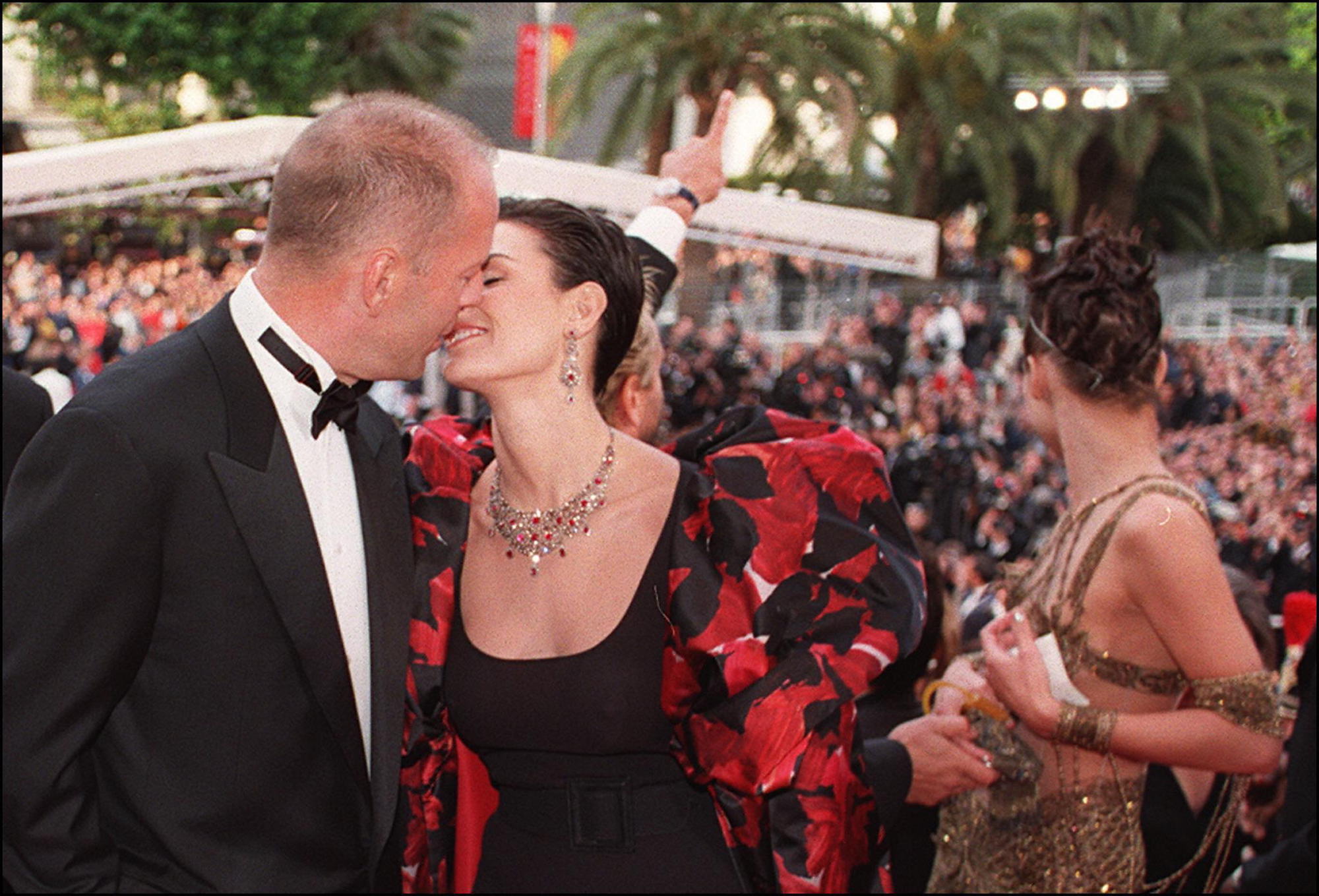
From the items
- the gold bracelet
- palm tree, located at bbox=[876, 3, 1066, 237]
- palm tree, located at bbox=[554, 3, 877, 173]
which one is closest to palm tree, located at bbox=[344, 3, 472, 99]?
palm tree, located at bbox=[554, 3, 877, 173]

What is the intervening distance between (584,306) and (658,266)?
33.0 inches

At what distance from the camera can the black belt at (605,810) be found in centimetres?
228

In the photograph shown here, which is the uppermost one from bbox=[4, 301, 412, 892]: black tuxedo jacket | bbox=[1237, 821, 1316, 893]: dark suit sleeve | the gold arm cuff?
bbox=[4, 301, 412, 892]: black tuxedo jacket

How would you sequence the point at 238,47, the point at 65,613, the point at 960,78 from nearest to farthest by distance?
the point at 65,613 < the point at 960,78 < the point at 238,47

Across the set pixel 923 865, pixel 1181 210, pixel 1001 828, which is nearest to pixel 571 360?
pixel 1001 828

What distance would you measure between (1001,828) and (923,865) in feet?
1.69

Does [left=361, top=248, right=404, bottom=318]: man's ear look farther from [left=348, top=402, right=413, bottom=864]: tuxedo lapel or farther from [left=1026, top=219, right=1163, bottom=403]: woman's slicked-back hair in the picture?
[left=1026, top=219, right=1163, bottom=403]: woman's slicked-back hair

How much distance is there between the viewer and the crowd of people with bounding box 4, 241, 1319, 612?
10422mm

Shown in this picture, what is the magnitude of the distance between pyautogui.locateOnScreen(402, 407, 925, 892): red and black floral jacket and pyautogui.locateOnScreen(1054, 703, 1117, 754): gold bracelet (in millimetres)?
419

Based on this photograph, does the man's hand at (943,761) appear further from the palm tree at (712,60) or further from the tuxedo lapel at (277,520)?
the palm tree at (712,60)

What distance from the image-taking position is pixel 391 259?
6.47ft

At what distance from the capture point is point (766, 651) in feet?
7.32

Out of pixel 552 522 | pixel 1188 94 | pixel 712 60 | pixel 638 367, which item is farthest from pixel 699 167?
pixel 1188 94

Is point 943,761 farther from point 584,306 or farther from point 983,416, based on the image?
point 983,416
